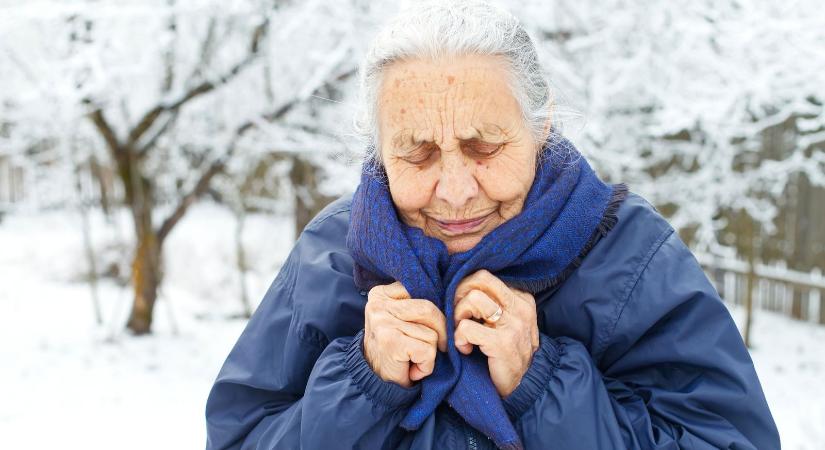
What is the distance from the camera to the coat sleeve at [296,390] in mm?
1224

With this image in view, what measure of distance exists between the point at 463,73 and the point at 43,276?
13673 millimetres

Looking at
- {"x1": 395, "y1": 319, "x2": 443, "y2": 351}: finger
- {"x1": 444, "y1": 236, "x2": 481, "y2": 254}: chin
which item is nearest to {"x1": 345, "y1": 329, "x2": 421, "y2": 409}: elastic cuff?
{"x1": 395, "y1": 319, "x2": 443, "y2": 351}: finger

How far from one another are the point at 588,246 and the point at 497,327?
0.88ft

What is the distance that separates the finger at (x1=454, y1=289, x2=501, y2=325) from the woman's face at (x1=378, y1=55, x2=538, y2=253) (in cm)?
14

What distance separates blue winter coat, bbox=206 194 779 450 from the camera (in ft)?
3.92

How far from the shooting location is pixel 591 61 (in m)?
6.14

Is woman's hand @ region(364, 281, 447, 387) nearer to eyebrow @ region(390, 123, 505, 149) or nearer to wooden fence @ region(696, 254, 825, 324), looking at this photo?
eyebrow @ region(390, 123, 505, 149)

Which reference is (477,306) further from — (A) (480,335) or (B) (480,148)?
(B) (480,148)

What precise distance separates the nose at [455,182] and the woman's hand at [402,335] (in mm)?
187

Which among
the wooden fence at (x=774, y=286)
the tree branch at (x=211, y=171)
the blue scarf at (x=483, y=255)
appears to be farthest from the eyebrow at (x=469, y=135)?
the wooden fence at (x=774, y=286)

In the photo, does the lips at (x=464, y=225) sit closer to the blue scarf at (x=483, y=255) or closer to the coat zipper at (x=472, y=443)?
the blue scarf at (x=483, y=255)

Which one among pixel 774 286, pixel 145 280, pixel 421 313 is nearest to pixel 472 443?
pixel 421 313

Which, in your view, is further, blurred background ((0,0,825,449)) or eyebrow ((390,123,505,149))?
blurred background ((0,0,825,449))

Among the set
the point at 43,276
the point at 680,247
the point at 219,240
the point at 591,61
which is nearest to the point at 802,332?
the point at 591,61
